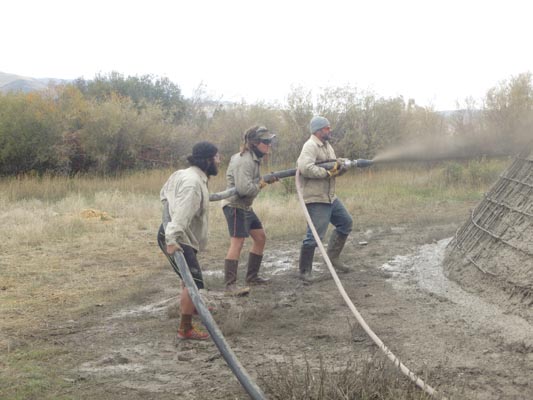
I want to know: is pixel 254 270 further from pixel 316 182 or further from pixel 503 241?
pixel 503 241

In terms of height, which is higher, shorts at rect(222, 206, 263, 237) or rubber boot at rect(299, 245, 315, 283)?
shorts at rect(222, 206, 263, 237)

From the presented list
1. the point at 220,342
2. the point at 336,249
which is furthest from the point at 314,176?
the point at 220,342

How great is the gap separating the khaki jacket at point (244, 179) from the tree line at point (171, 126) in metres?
12.4

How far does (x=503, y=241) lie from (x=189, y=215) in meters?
3.00

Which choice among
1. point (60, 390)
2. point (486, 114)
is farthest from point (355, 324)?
point (486, 114)

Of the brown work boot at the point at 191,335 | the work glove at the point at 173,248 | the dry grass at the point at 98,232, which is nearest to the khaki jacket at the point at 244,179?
the dry grass at the point at 98,232

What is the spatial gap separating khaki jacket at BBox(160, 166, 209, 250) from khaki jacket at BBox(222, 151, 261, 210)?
3.99 feet

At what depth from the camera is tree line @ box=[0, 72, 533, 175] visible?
61.0 feet

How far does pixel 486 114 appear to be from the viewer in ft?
60.3

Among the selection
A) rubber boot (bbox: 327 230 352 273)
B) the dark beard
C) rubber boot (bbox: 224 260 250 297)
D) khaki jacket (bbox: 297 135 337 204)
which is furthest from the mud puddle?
the dark beard

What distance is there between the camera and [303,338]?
4902 millimetres

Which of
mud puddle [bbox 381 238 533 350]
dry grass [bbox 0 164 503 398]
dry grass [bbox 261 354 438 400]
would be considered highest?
dry grass [bbox 261 354 438 400]

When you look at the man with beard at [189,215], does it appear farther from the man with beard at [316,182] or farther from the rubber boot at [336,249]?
the rubber boot at [336,249]

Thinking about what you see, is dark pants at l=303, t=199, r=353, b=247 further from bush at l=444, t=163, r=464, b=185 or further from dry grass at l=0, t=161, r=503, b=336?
bush at l=444, t=163, r=464, b=185
